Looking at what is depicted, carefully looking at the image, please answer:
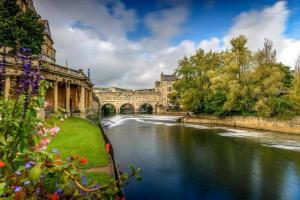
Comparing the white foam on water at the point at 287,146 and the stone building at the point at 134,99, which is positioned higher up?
the stone building at the point at 134,99

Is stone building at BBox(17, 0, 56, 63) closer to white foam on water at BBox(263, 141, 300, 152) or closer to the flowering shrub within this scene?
white foam on water at BBox(263, 141, 300, 152)

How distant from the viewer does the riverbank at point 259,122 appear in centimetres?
3048

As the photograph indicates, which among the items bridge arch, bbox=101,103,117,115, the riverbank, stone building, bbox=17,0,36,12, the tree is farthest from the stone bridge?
the tree

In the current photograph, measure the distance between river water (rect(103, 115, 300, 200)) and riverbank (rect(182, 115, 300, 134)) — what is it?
7.45 meters

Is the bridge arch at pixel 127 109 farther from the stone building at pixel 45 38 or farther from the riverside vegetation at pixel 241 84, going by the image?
the riverside vegetation at pixel 241 84

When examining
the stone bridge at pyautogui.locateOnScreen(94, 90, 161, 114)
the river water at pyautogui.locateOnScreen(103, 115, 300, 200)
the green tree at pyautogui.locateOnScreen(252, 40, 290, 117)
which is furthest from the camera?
the stone bridge at pyautogui.locateOnScreen(94, 90, 161, 114)

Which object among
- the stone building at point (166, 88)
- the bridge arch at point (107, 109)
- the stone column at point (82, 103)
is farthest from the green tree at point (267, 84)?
the bridge arch at point (107, 109)

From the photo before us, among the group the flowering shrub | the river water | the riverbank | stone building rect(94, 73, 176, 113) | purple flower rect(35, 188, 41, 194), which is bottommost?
the river water

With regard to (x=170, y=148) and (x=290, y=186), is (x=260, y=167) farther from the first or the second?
(x=170, y=148)

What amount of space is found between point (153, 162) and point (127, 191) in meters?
5.76

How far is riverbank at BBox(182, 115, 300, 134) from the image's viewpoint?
30.5m

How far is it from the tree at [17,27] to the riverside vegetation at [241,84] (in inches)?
1149

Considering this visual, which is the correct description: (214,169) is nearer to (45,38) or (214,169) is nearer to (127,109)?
(45,38)

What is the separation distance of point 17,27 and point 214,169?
26.0 meters
